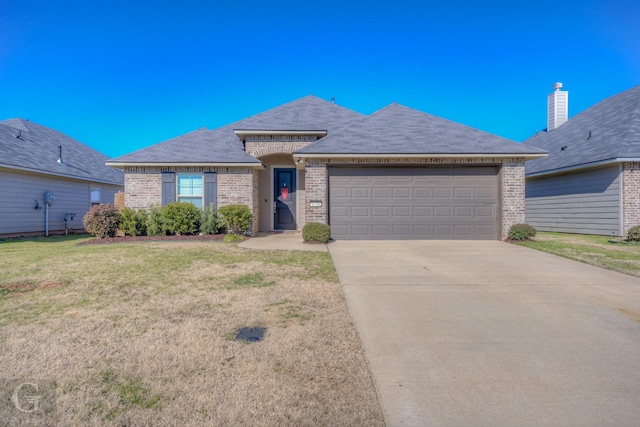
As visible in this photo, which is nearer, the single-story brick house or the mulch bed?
the mulch bed

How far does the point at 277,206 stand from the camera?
14.8 m

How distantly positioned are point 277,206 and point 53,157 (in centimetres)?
1147

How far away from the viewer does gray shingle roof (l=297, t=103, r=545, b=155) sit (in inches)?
443

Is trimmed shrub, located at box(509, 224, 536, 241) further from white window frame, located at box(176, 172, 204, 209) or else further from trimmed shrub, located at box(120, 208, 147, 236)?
trimmed shrub, located at box(120, 208, 147, 236)

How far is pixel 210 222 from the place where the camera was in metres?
12.1

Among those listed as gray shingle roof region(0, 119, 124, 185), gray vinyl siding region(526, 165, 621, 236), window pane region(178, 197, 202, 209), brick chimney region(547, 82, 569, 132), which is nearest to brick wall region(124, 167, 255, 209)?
window pane region(178, 197, 202, 209)

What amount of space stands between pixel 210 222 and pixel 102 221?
3.52 m

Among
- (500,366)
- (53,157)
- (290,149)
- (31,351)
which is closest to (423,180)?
(290,149)

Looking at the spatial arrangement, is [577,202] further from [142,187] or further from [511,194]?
[142,187]

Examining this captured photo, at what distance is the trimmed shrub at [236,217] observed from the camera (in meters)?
12.0

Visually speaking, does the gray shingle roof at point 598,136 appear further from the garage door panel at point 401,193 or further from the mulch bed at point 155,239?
the mulch bed at point 155,239

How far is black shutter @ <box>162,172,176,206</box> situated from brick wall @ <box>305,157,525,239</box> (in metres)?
5.26

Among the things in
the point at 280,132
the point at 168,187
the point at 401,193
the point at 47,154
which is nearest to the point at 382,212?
the point at 401,193

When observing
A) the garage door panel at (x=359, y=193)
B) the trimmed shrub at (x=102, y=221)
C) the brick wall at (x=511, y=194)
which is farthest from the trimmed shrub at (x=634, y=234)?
the trimmed shrub at (x=102, y=221)
